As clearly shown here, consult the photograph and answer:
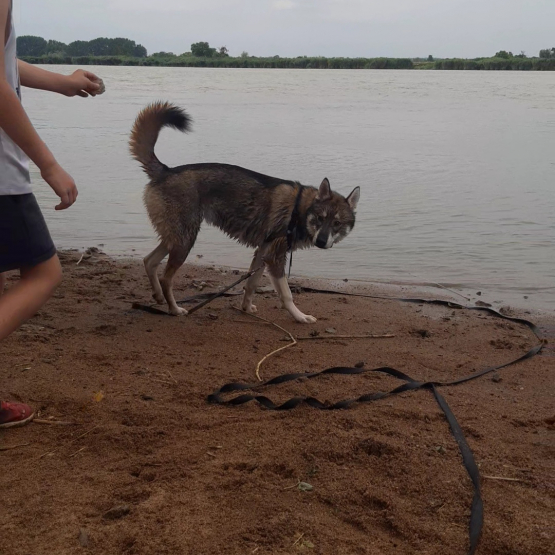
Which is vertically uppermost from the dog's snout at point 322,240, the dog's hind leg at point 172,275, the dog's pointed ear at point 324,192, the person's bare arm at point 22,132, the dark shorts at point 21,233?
the person's bare arm at point 22,132

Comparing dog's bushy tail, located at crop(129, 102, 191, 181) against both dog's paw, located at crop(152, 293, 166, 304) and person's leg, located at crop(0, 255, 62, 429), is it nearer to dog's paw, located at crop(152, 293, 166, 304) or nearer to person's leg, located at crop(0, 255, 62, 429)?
dog's paw, located at crop(152, 293, 166, 304)

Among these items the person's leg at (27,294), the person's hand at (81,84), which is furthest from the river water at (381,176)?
the person's leg at (27,294)

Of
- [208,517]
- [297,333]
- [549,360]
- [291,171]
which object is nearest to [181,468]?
[208,517]

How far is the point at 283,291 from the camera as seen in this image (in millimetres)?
5879

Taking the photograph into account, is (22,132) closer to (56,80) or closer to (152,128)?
(56,80)

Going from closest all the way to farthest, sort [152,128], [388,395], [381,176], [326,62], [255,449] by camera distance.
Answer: [255,449]
[388,395]
[152,128]
[381,176]
[326,62]

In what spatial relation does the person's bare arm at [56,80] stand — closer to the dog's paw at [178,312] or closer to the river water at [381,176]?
the dog's paw at [178,312]

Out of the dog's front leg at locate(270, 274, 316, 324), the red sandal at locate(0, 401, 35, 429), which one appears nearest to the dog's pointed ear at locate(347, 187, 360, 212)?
the dog's front leg at locate(270, 274, 316, 324)

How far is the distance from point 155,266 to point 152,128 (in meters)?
1.20

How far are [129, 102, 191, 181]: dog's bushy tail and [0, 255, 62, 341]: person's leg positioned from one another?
306cm

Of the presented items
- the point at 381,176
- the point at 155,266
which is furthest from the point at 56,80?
the point at 381,176

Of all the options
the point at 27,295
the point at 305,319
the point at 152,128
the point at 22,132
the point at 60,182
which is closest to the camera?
the point at 22,132

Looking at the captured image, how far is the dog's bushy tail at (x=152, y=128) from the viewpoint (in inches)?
227

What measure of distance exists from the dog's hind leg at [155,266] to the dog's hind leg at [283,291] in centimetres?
95
